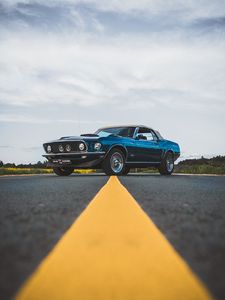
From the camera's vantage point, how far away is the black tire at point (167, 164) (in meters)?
15.6

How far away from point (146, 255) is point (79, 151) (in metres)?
10.6

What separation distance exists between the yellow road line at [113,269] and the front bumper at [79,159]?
9586 millimetres

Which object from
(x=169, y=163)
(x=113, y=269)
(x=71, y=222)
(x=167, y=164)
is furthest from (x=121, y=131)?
(x=113, y=269)

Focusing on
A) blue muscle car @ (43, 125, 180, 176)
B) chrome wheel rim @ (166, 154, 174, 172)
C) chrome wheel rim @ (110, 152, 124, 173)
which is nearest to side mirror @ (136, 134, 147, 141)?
blue muscle car @ (43, 125, 180, 176)

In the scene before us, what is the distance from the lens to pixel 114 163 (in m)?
13.1

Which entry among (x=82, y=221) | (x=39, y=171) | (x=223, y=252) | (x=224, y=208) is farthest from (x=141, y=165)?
(x=223, y=252)

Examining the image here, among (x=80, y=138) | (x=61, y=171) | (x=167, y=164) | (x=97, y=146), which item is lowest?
(x=61, y=171)

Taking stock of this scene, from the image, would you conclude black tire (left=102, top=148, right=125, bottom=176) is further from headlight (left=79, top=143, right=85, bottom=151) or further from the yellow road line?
the yellow road line

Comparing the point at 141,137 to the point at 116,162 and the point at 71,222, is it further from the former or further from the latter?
the point at 71,222

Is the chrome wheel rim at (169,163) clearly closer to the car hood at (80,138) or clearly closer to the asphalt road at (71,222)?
the car hood at (80,138)

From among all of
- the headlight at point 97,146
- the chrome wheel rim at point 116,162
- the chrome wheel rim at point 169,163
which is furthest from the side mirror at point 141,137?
the headlight at point 97,146

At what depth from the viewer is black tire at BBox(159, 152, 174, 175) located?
51.0ft

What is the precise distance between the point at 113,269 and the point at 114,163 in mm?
11221

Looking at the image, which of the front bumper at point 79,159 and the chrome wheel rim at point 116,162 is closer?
the front bumper at point 79,159
